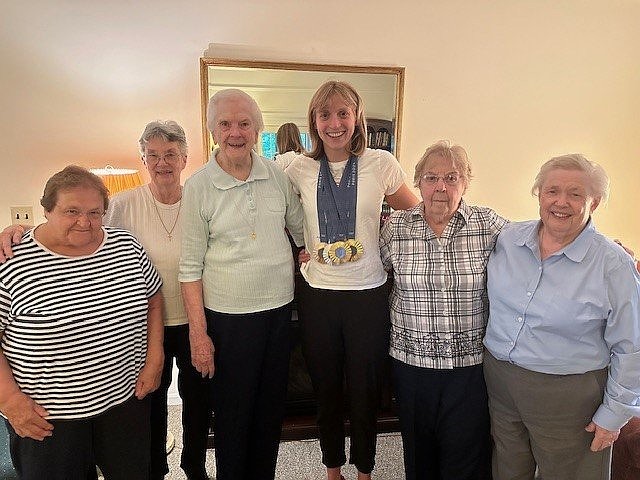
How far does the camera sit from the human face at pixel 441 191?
141cm

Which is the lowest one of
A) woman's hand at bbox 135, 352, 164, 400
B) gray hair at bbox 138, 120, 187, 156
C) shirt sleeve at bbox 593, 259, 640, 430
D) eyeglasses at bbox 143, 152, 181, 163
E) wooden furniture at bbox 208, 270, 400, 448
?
wooden furniture at bbox 208, 270, 400, 448

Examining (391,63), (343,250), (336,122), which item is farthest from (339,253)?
(391,63)

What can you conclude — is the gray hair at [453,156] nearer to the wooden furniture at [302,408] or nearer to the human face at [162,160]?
the human face at [162,160]

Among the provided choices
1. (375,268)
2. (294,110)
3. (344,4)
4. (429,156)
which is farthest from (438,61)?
(375,268)

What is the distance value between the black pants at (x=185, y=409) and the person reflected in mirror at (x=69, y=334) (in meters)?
0.29

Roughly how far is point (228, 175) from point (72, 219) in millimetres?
470

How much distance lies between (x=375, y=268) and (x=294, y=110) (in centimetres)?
140

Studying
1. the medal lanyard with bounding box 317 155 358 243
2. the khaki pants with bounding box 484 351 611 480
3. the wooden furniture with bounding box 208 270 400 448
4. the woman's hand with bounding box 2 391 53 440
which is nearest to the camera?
the woman's hand with bounding box 2 391 53 440

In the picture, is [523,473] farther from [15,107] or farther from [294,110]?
[15,107]

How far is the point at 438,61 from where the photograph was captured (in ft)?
9.00

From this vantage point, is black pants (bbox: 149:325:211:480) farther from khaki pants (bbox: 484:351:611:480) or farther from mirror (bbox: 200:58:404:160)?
mirror (bbox: 200:58:404:160)

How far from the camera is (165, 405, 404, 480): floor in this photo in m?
2.01

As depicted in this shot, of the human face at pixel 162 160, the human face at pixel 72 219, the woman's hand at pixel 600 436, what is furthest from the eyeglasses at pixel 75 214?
the woman's hand at pixel 600 436

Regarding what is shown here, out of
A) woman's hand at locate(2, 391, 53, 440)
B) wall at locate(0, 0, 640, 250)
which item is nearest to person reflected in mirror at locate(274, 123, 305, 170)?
wall at locate(0, 0, 640, 250)
